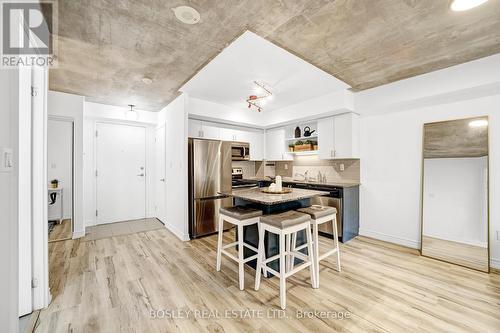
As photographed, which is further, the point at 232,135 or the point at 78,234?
the point at 232,135

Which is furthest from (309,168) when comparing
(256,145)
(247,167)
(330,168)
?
(247,167)

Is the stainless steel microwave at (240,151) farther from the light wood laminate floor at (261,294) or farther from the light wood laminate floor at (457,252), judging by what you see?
the light wood laminate floor at (457,252)

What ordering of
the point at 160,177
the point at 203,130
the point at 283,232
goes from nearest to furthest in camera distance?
1. the point at 283,232
2. the point at 203,130
3. the point at 160,177

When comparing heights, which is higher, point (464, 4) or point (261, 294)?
point (464, 4)

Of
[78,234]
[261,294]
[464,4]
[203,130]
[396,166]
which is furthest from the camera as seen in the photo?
[203,130]

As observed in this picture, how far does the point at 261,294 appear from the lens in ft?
6.73

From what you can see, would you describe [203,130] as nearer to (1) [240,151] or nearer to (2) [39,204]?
(1) [240,151]

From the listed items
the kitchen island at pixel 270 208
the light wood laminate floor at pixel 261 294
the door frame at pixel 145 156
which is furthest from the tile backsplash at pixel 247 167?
the light wood laminate floor at pixel 261 294

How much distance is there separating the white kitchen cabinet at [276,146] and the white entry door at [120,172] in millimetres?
2957

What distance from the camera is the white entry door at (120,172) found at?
4395mm

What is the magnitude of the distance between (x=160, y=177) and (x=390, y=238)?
4.62 metres

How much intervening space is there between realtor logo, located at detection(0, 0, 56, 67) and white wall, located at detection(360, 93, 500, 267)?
158 inches

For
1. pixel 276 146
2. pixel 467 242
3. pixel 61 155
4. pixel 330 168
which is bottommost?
pixel 467 242

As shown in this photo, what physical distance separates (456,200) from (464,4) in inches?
93.9
